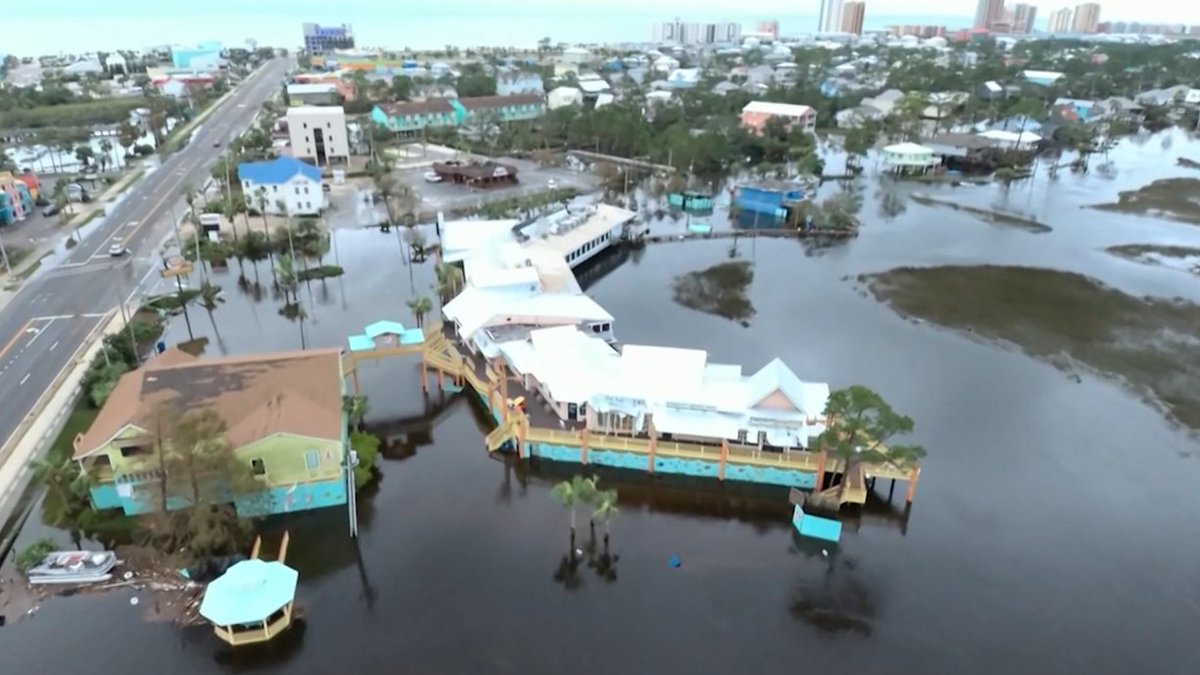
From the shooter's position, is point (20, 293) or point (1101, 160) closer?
point (20, 293)

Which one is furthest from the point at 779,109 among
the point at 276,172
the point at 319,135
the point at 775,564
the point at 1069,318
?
the point at 775,564

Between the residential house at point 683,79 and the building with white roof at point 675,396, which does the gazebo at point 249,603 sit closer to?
the building with white roof at point 675,396

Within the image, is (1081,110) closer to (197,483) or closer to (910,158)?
(910,158)

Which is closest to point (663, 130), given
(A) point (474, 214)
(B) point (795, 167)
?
(B) point (795, 167)

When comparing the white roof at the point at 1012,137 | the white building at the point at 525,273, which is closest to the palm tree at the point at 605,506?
the white building at the point at 525,273

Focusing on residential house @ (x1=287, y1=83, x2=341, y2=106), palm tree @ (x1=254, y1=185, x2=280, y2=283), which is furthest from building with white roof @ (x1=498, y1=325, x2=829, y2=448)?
residential house @ (x1=287, y1=83, x2=341, y2=106)

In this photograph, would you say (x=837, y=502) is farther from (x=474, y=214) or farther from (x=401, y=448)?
(x=474, y=214)
